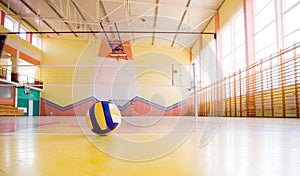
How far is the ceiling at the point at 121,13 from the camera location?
13.4 metres

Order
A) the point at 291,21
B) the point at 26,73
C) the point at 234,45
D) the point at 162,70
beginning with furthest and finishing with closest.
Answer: the point at 162,70, the point at 26,73, the point at 234,45, the point at 291,21

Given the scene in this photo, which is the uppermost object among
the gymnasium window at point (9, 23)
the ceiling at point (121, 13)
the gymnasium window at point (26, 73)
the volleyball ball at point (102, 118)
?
the ceiling at point (121, 13)

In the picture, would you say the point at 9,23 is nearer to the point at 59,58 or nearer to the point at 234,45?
the point at 59,58

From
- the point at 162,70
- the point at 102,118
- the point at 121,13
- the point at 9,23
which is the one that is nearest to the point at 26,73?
the point at 9,23

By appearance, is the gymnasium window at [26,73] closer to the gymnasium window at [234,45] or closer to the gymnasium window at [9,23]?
the gymnasium window at [9,23]

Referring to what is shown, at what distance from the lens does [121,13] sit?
14781 millimetres

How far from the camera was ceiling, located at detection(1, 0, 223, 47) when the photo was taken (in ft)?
44.0

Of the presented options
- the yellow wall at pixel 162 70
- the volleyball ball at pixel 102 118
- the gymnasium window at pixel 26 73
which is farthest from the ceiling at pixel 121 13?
the volleyball ball at pixel 102 118

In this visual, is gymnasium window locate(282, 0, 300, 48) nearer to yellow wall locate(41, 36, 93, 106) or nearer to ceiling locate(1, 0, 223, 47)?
ceiling locate(1, 0, 223, 47)

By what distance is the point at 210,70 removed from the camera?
16.2 metres

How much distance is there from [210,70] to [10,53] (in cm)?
1259

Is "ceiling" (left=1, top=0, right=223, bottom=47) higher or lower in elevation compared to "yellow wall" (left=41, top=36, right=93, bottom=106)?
higher

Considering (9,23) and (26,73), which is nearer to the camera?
(9,23)

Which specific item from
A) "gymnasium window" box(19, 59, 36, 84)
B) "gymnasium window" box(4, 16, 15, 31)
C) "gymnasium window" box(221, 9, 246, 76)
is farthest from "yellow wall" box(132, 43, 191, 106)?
"gymnasium window" box(4, 16, 15, 31)
